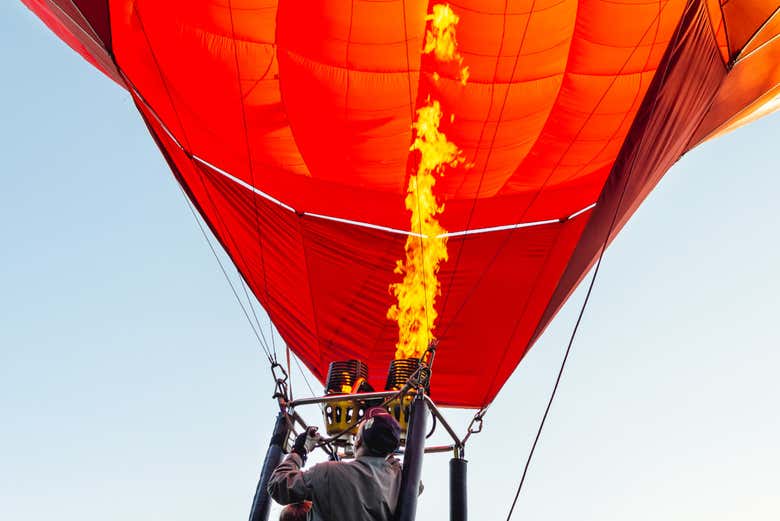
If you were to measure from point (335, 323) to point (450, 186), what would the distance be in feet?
4.04

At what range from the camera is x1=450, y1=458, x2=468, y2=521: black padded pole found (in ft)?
10.3

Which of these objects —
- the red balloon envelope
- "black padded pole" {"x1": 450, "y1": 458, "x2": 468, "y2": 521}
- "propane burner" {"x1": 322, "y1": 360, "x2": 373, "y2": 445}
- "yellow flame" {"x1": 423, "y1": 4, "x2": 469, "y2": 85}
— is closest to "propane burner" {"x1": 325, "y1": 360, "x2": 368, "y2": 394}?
"propane burner" {"x1": 322, "y1": 360, "x2": 373, "y2": 445}

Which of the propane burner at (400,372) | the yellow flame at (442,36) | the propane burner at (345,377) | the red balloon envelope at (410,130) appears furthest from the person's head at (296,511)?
the yellow flame at (442,36)

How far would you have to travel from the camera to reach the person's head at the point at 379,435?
268cm

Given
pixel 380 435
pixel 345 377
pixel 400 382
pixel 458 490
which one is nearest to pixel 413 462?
pixel 380 435

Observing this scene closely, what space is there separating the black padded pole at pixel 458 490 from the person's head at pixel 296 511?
2.09 feet

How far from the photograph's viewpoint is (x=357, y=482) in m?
2.61

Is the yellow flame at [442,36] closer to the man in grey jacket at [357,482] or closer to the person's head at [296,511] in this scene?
the man in grey jacket at [357,482]

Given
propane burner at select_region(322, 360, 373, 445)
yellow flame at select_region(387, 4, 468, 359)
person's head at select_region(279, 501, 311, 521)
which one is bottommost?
person's head at select_region(279, 501, 311, 521)

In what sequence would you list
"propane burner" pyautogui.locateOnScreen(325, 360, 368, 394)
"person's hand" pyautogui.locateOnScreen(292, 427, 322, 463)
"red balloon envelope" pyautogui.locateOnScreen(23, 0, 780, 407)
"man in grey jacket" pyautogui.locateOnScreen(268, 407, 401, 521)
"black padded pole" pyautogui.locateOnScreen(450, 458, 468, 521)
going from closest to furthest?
"man in grey jacket" pyautogui.locateOnScreen(268, 407, 401, 521) → "person's hand" pyautogui.locateOnScreen(292, 427, 322, 463) → "black padded pole" pyautogui.locateOnScreen(450, 458, 468, 521) → "propane burner" pyautogui.locateOnScreen(325, 360, 368, 394) → "red balloon envelope" pyautogui.locateOnScreen(23, 0, 780, 407)

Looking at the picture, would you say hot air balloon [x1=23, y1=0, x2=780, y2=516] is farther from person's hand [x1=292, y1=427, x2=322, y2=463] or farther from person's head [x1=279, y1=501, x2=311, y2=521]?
person's head [x1=279, y1=501, x2=311, y2=521]

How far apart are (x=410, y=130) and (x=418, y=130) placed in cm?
5

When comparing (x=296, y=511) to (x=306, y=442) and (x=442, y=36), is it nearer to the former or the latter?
(x=306, y=442)

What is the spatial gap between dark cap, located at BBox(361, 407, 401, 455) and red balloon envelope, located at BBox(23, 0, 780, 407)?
256 centimetres
